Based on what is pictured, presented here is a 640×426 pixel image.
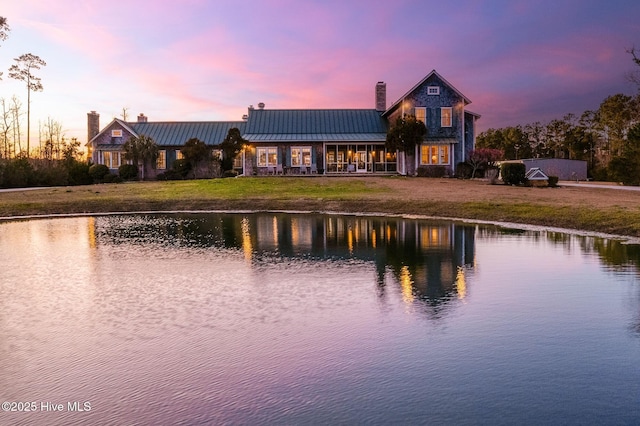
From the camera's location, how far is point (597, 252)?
14.7 metres

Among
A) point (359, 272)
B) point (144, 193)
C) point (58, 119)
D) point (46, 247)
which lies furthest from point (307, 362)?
point (58, 119)

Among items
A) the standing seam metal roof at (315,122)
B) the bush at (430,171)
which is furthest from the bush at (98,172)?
Answer: the bush at (430,171)

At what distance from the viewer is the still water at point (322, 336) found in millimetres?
5727

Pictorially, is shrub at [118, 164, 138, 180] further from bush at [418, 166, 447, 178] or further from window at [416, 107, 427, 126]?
window at [416, 107, 427, 126]

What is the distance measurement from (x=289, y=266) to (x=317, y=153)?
34138mm

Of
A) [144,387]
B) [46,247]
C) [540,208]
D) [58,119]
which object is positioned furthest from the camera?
[58,119]

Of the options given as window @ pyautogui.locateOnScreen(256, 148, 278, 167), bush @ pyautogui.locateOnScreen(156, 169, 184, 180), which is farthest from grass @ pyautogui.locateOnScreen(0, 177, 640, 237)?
bush @ pyautogui.locateOnScreen(156, 169, 184, 180)

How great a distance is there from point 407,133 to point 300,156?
939 cm

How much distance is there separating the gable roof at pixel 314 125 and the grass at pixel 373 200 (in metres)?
8.98

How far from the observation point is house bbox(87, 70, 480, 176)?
144 ft

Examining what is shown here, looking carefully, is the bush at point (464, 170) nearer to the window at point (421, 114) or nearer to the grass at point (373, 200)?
the window at point (421, 114)

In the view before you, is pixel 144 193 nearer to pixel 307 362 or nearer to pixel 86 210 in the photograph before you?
pixel 86 210

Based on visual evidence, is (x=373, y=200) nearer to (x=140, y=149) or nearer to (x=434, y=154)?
(x=434, y=154)

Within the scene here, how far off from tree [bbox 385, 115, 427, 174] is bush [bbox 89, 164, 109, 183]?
73.2 feet
